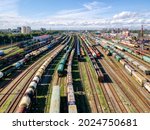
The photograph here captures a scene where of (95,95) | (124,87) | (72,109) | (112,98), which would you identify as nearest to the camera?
(72,109)

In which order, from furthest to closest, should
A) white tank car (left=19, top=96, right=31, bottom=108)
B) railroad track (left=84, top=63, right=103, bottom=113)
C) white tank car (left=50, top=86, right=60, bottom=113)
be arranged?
railroad track (left=84, top=63, right=103, bottom=113), white tank car (left=19, top=96, right=31, bottom=108), white tank car (left=50, top=86, right=60, bottom=113)

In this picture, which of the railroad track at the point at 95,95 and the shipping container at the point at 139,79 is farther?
the shipping container at the point at 139,79

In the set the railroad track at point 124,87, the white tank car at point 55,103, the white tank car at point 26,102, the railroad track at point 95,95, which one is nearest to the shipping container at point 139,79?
the railroad track at point 124,87

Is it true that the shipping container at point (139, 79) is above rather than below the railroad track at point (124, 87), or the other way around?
above

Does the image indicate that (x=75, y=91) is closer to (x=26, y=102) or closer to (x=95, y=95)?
(x=95, y=95)

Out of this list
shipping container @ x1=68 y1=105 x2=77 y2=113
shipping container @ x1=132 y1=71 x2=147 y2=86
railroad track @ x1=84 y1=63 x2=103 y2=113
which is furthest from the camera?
shipping container @ x1=132 y1=71 x2=147 y2=86

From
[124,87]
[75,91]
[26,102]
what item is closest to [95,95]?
[75,91]

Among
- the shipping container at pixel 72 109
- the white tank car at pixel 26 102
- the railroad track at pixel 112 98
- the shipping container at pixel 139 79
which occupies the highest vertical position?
the shipping container at pixel 139 79

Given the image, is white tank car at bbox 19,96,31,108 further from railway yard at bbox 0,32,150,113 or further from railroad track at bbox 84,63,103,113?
railroad track at bbox 84,63,103,113

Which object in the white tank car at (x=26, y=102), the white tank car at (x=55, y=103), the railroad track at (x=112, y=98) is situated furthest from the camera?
the railroad track at (x=112, y=98)

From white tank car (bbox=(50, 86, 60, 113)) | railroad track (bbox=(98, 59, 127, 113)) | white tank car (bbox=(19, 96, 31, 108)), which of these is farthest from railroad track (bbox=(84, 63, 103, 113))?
white tank car (bbox=(19, 96, 31, 108))

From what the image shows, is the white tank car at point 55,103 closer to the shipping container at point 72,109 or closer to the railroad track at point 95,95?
the shipping container at point 72,109
